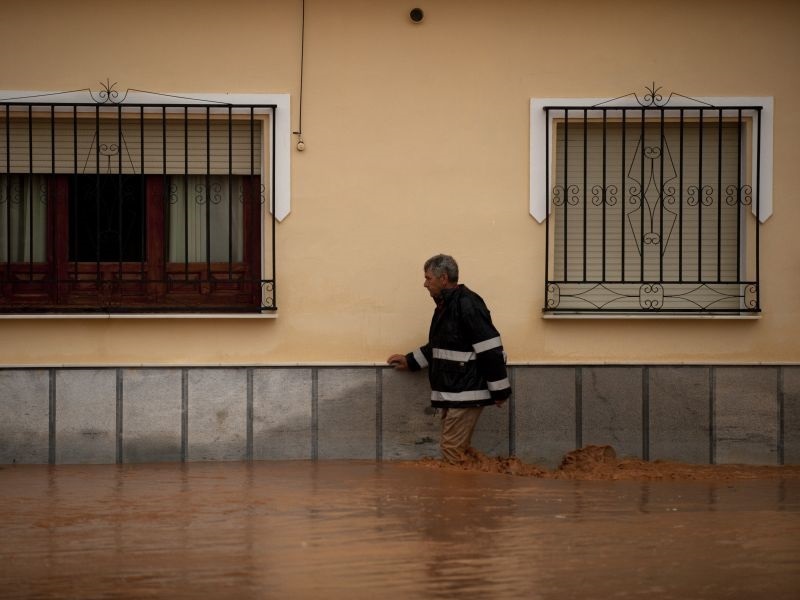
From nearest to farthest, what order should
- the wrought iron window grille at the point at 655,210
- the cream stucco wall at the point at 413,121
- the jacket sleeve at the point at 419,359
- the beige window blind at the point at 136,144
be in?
1. the jacket sleeve at the point at 419,359
2. the cream stucco wall at the point at 413,121
3. the beige window blind at the point at 136,144
4. the wrought iron window grille at the point at 655,210

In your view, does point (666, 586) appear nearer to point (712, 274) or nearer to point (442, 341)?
point (442, 341)

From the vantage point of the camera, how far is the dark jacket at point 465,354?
941 centimetres

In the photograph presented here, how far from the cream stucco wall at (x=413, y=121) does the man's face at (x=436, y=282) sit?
24.4 inches

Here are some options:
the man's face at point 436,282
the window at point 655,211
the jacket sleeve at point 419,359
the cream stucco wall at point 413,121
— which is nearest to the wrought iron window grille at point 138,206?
the cream stucco wall at point 413,121

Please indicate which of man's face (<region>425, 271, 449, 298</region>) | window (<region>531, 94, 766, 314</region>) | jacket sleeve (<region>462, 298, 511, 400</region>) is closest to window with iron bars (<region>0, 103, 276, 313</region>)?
man's face (<region>425, 271, 449, 298</region>)

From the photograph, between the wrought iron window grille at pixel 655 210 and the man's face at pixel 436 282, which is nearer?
the man's face at pixel 436 282

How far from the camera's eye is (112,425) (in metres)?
9.85

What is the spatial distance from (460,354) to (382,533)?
8.09ft

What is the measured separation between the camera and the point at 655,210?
10422 mm

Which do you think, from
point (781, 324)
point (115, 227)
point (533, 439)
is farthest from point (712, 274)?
point (115, 227)

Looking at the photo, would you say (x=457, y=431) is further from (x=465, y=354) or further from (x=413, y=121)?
(x=413, y=121)

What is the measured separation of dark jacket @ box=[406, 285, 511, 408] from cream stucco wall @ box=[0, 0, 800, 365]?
62 centimetres

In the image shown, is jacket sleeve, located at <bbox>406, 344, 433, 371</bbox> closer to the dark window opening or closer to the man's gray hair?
the man's gray hair

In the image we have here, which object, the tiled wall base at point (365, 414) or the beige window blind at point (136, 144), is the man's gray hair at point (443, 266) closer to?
the tiled wall base at point (365, 414)
